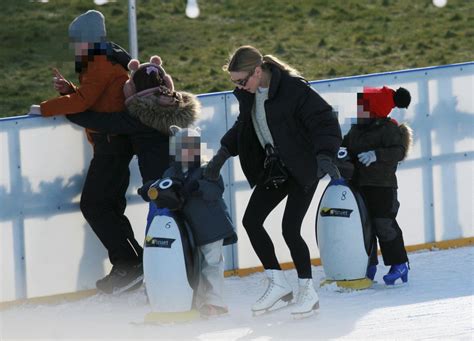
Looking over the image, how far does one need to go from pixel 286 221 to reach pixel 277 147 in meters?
0.45

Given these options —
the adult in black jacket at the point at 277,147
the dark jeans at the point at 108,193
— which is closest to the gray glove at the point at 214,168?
the adult in black jacket at the point at 277,147

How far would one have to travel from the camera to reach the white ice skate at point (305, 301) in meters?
9.64

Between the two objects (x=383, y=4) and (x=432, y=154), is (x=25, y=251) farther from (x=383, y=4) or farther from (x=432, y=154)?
(x=383, y=4)

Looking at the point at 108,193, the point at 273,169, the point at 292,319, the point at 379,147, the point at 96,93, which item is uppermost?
the point at 96,93

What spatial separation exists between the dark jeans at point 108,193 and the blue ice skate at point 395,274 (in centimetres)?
167

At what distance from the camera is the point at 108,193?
1049 centimetres

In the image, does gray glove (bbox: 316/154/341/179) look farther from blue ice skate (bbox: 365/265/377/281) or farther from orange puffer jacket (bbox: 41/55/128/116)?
orange puffer jacket (bbox: 41/55/128/116)

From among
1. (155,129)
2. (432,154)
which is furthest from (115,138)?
(432,154)

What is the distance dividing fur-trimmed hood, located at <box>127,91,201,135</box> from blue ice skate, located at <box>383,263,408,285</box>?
171 centimetres

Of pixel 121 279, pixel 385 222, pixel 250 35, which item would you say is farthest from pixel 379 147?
pixel 250 35

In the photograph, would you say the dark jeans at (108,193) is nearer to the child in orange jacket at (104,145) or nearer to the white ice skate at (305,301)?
the child in orange jacket at (104,145)

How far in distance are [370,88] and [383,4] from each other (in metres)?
13.4

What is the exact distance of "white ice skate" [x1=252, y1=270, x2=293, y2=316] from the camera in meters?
9.80

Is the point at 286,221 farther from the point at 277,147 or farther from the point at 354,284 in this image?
the point at 354,284
